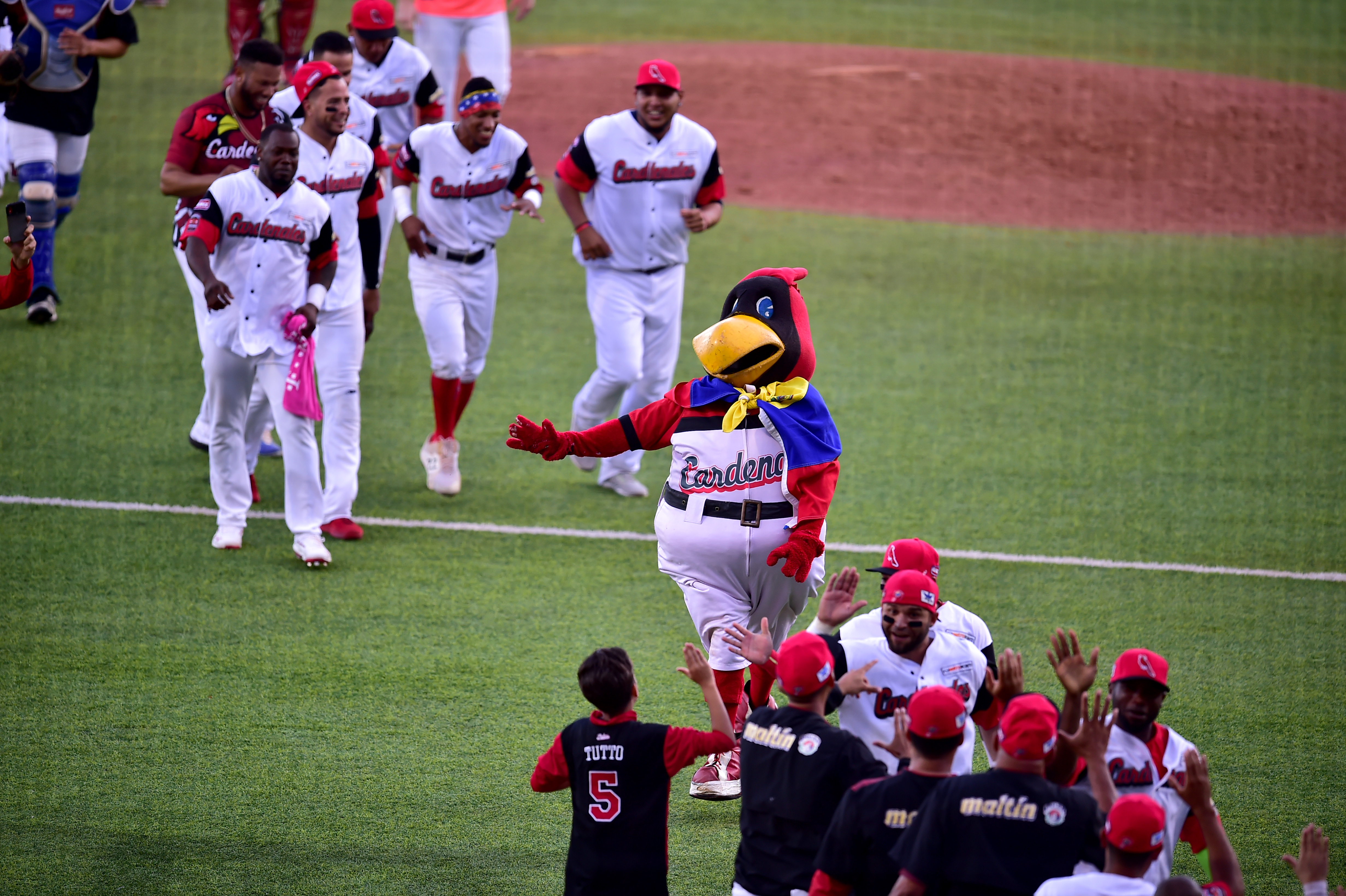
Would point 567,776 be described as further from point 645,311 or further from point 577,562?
point 645,311

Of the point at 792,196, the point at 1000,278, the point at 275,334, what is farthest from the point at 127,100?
the point at 275,334

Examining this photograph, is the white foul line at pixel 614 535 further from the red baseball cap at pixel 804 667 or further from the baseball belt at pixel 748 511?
the red baseball cap at pixel 804 667

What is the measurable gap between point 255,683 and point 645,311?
335 cm

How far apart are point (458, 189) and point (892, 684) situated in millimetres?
4844

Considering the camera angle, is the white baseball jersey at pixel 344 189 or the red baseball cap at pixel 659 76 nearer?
the white baseball jersey at pixel 344 189

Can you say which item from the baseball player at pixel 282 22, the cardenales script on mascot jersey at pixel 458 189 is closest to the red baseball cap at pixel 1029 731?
the cardenales script on mascot jersey at pixel 458 189

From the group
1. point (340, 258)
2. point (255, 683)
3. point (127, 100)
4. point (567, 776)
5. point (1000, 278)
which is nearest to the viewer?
point (567, 776)

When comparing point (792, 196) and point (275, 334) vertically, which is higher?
point (275, 334)

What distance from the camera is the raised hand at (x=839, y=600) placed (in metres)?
4.64

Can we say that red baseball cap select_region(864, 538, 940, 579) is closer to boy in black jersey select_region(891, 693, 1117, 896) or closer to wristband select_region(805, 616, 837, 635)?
wristband select_region(805, 616, 837, 635)

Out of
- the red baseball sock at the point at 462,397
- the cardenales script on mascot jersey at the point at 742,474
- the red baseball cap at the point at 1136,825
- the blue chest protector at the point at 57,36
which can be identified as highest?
the red baseball cap at the point at 1136,825

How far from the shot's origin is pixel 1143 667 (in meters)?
4.22

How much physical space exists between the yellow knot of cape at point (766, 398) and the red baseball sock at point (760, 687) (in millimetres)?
857

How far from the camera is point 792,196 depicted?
15.5m
